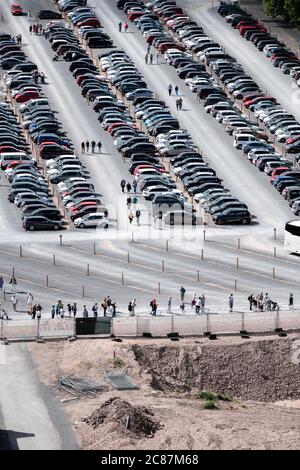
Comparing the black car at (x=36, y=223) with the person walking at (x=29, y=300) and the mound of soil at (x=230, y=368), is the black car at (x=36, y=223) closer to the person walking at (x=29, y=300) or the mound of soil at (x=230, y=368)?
the person walking at (x=29, y=300)

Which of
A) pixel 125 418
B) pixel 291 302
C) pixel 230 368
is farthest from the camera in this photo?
pixel 291 302

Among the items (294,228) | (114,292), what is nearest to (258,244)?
(294,228)

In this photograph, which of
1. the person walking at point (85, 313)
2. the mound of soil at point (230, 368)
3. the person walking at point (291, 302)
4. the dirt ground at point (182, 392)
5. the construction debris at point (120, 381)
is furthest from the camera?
the person walking at point (291, 302)

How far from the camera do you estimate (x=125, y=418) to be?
138625 millimetres

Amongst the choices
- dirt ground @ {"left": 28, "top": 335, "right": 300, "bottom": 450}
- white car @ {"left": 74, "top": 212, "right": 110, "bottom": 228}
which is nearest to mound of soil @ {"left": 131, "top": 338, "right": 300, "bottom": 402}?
dirt ground @ {"left": 28, "top": 335, "right": 300, "bottom": 450}

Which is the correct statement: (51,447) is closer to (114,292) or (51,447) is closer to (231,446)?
(231,446)

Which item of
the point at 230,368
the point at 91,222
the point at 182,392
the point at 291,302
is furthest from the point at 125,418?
the point at 91,222

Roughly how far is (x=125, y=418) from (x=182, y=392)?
59.0ft

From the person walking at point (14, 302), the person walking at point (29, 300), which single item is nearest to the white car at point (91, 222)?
the person walking at point (29, 300)

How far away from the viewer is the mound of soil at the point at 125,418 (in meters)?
138

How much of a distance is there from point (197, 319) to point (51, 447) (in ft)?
101

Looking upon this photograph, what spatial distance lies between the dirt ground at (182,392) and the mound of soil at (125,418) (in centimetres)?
7

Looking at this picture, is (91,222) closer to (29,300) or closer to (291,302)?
(29,300)

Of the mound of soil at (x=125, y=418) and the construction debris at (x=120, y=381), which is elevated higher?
the construction debris at (x=120, y=381)
